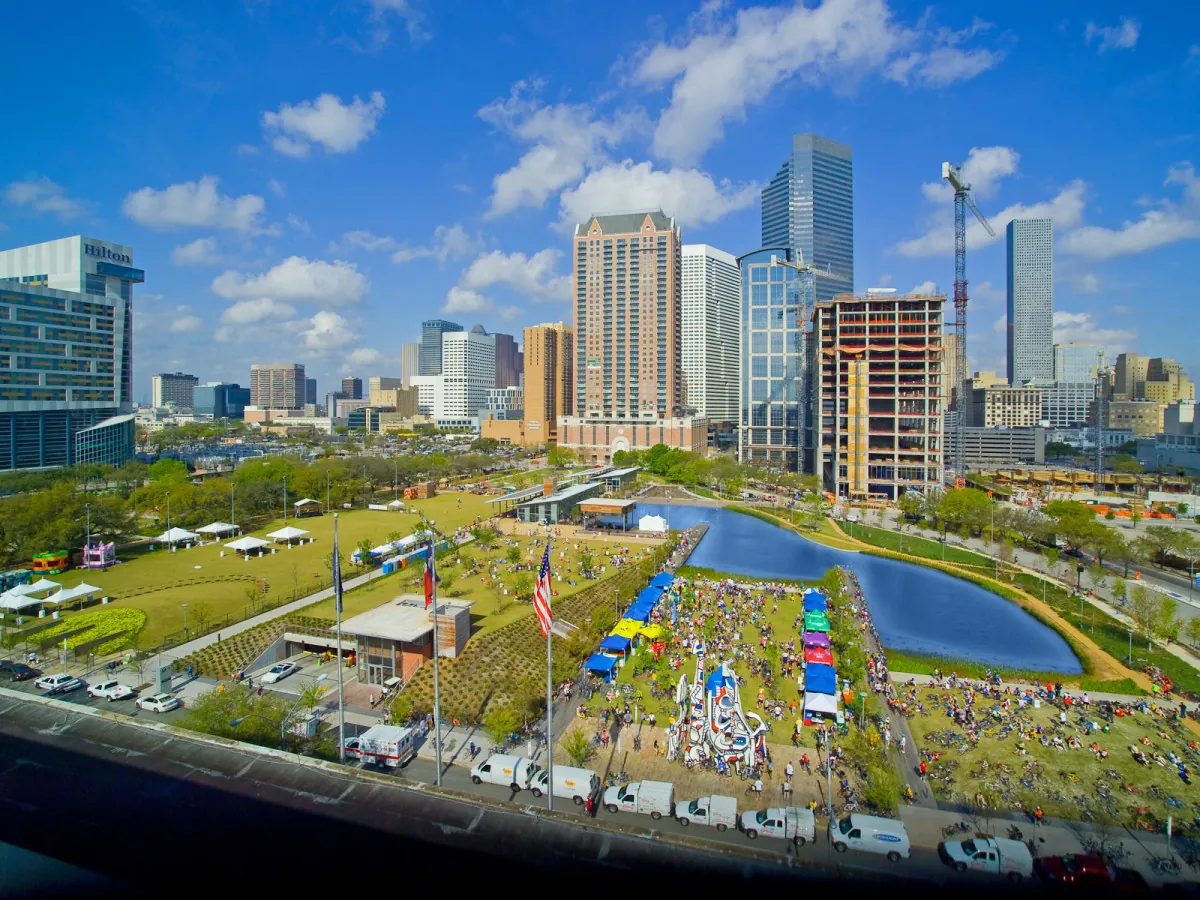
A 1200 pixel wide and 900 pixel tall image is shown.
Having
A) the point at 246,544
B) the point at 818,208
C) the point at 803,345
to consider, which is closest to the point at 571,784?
the point at 246,544

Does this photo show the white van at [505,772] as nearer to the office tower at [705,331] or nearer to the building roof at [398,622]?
the building roof at [398,622]

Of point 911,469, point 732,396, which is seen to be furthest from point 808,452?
point 732,396

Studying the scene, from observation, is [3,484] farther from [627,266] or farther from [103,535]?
[627,266]

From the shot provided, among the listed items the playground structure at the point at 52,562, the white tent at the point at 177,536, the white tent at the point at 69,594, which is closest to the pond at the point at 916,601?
the white tent at the point at 69,594

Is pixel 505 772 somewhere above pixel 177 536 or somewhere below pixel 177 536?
below

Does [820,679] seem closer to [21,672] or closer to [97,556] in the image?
[21,672]

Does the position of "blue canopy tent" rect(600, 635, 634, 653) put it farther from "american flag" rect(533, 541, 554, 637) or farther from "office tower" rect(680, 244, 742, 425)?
"office tower" rect(680, 244, 742, 425)

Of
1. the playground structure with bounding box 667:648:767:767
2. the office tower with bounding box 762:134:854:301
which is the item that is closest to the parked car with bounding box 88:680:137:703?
the playground structure with bounding box 667:648:767:767
